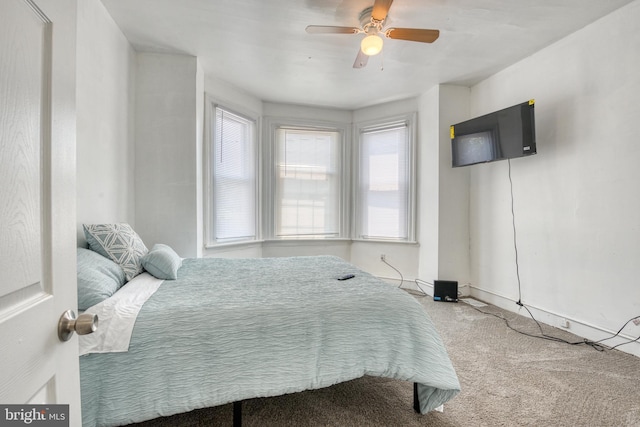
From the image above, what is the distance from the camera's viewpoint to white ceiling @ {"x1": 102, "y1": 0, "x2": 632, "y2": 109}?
208 cm

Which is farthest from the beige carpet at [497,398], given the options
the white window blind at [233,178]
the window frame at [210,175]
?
the white window blind at [233,178]

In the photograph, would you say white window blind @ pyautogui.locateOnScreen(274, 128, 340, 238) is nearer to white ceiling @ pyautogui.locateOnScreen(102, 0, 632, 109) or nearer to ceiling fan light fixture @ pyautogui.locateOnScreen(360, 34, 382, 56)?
white ceiling @ pyautogui.locateOnScreen(102, 0, 632, 109)

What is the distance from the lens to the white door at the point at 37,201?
476 mm

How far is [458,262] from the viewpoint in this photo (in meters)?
3.52

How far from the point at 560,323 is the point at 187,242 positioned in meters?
3.53

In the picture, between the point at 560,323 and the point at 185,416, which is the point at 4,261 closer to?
the point at 185,416

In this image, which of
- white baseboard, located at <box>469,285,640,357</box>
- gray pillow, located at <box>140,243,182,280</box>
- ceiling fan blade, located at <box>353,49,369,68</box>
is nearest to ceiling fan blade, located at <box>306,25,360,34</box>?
ceiling fan blade, located at <box>353,49,369,68</box>

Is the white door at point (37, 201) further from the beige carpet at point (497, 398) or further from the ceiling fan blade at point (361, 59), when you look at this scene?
the ceiling fan blade at point (361, 59)

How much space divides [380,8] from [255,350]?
6.72 ft

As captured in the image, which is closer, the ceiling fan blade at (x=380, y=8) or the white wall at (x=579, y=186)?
the ceiling fan blade at (x=380, y=8)

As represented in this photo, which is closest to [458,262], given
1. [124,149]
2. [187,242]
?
[187,242]

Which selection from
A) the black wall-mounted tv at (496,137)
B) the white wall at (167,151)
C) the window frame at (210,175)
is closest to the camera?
the black wall-mounted tv at (496,137)

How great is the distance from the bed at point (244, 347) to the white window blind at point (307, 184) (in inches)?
100

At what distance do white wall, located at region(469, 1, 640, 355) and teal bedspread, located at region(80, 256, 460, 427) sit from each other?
1.84 metres
